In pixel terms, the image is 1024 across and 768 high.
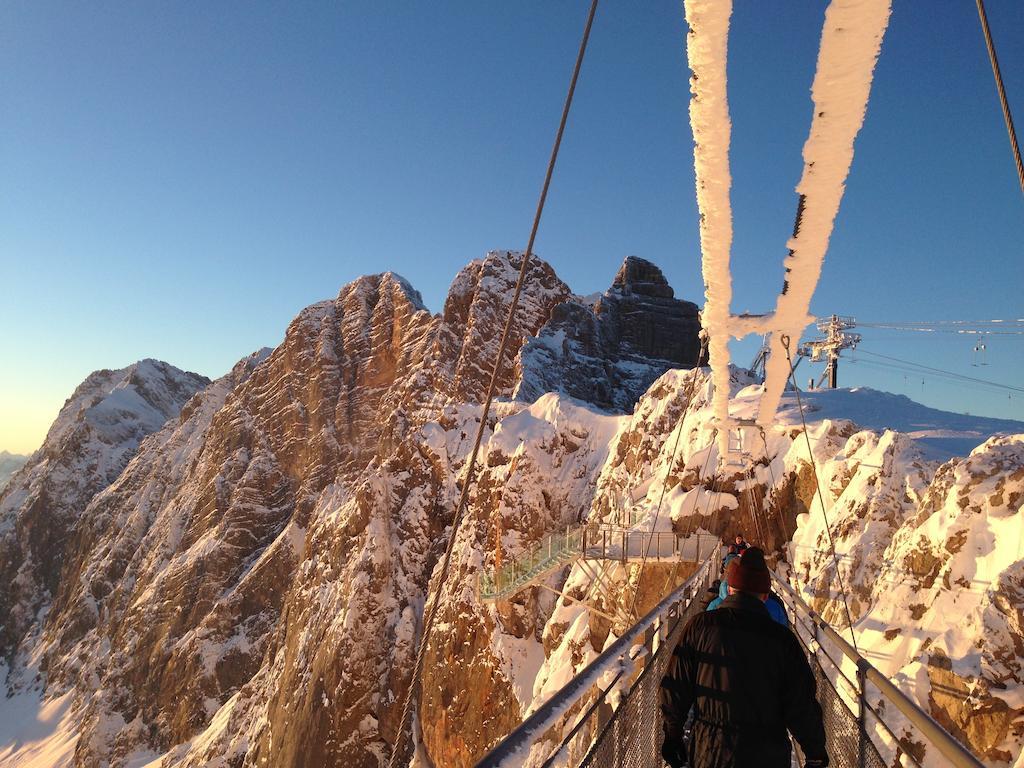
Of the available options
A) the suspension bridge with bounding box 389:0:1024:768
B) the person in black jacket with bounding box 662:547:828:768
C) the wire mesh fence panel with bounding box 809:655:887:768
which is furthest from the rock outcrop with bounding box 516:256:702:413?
the person in black jacket with bounding box 662:547:828:768

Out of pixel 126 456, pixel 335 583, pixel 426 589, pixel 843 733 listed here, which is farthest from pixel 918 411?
pixel 126 456

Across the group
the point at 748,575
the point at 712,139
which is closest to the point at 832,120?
the point at 712,139

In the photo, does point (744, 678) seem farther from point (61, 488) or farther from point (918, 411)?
point (61, 488)

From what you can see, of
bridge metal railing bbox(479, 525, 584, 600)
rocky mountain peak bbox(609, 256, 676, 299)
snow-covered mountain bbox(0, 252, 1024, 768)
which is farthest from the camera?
rocky mountain peak bbox(609, 256, 676, 299)

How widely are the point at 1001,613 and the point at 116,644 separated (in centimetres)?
9579

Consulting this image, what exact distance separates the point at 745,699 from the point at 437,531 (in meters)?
37.7

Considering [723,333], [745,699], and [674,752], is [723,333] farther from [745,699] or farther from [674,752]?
[674,752]

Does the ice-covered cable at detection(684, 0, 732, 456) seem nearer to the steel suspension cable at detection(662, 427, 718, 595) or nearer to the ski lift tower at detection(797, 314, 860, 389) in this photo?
the steel suspension cable at detection(662, 427, 718, 595)

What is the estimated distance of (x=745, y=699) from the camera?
9.53ft

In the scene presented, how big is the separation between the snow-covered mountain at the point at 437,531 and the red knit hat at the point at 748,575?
7479mm

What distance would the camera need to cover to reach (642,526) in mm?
19672

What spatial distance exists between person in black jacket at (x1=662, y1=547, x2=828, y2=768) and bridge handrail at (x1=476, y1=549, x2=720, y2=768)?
38 cm

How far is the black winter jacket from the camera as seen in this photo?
2.88 meters

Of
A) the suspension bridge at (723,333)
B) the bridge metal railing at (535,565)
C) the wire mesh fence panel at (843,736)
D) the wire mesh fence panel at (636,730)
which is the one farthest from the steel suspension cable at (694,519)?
the wire mesh fence panel at (636,730)
